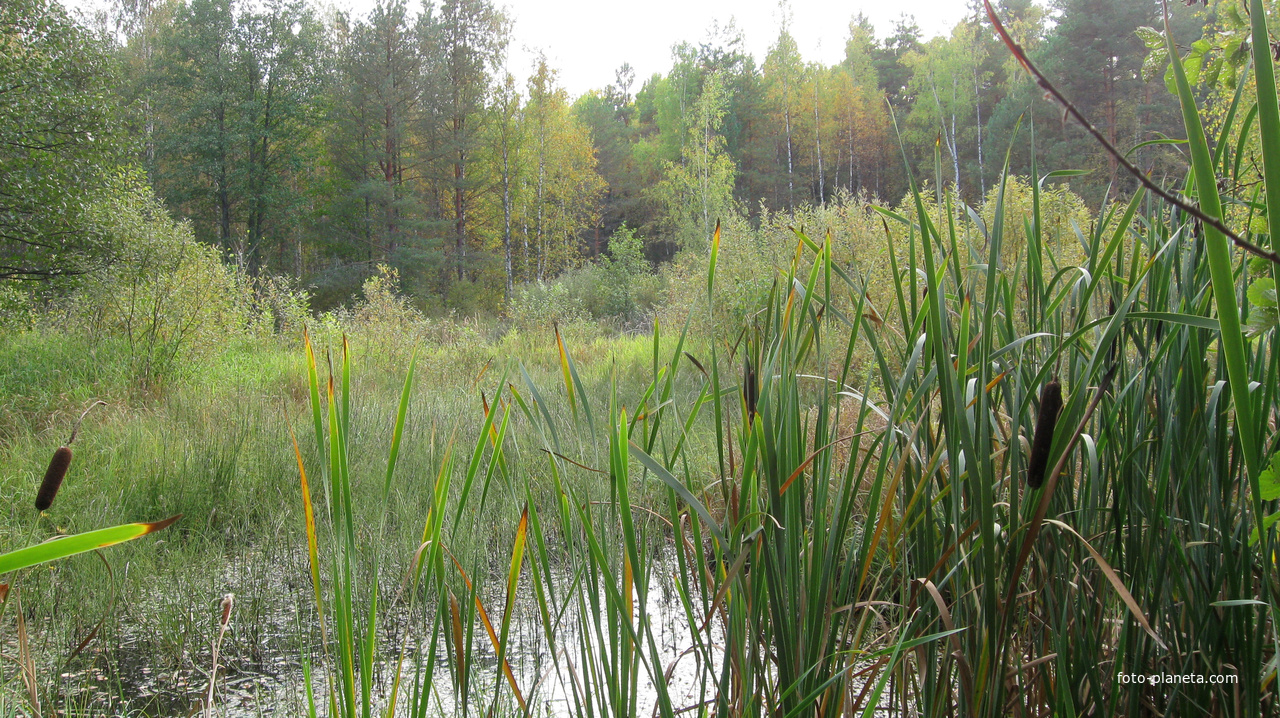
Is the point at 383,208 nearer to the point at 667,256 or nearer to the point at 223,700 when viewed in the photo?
the point at 667,256

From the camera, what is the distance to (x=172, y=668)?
7.07ft

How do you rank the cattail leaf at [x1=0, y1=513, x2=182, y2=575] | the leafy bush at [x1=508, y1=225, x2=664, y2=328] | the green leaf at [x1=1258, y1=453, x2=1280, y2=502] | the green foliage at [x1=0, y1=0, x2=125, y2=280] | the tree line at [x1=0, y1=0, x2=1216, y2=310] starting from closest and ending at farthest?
the cattail leaf at [x1=0, y1=513, x2=182, y2=575], the green leaf at [x1=1258, y1=453, x2=1280, y2=502], the green foliage at [x1=0, y1=0, x2=125, y2=280], the leafy bush at [x1=508, y1=225, x2=664, y2=328], the tree line at [x1=0, y1=0, x2=1216, y2=310]

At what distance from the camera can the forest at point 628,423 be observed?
89cm

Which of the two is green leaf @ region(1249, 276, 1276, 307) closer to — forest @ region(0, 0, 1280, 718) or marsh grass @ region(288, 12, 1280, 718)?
forest @ region(0, 0, 1280, 718)

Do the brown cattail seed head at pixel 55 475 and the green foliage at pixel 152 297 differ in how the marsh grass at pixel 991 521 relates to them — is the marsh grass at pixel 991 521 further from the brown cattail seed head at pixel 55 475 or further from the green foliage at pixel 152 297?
the green foliage at pixel 152 297

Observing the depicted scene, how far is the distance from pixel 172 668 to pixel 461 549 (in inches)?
37.4

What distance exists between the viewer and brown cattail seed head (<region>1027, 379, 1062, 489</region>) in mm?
600

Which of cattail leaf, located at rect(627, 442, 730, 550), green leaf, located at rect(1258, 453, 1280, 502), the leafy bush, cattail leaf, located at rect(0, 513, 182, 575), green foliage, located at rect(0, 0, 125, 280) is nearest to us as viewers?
cattail leaf, located at rect(0, 513, 182, 575)

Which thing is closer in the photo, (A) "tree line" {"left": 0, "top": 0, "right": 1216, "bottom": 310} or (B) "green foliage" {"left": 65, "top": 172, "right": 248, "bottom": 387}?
(B) "green foliage" {"left": 65, "top": 172, "right": 248, "bottom": 387}

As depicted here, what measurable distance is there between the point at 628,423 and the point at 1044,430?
1355mm

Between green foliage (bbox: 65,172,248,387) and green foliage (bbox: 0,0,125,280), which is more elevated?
green foliage (bbox: 0,0,125,280)

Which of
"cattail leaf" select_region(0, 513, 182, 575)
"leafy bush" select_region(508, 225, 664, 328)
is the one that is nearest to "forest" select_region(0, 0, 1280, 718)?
"cattail leaf" select_region(0, 513, 182, 575)

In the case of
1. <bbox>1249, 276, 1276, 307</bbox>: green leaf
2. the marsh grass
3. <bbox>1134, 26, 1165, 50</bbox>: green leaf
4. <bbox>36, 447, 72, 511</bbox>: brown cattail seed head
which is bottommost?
the marsh grass

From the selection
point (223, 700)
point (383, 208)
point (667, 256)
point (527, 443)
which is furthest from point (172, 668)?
point (667, 256)
